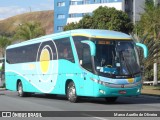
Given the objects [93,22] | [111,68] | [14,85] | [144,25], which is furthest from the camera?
[93,22]

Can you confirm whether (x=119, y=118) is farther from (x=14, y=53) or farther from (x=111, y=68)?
(x=14, y=53)

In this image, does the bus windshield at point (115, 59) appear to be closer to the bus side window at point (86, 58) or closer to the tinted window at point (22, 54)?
the bus side window at point (86, 58)

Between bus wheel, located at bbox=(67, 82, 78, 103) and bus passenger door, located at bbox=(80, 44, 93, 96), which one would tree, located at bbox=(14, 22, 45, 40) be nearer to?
bus wheel, located at bbox=(67, 82, 78, 103)

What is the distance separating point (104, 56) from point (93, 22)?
5499 centimetres

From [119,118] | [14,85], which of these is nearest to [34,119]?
[119,118]

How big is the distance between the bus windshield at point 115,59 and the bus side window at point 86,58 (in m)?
0.39

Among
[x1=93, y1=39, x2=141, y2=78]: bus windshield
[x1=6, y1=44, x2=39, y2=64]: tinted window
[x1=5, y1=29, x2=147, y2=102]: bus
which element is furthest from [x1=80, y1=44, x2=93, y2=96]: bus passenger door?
[x1=6, y1=44, x2=39, y2=64]: tinted window

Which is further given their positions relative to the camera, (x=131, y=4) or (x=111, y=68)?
(x=131, y=4)

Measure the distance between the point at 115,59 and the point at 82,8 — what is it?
254ft

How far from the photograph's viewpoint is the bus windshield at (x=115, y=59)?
19250 millimetres

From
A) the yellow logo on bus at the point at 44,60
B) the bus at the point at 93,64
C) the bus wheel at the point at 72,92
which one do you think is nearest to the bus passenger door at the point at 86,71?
the bus at the point at 93,64

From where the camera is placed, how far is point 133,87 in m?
19.5

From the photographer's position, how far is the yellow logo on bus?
23.9 m

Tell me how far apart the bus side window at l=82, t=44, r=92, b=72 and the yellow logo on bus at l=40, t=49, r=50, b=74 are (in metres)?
4.27
